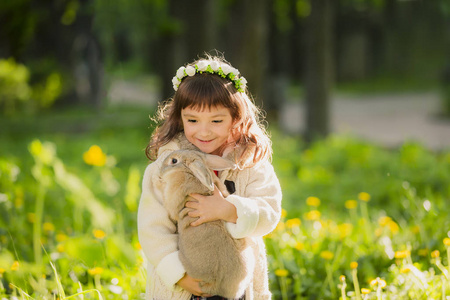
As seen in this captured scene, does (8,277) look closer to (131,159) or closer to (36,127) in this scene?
(131,159)

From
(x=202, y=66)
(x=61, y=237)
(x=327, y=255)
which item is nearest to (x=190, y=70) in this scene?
(x=202, y=66)

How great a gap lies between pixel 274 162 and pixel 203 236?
490cm

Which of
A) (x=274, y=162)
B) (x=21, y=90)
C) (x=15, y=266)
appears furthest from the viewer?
(x=21, y=90)

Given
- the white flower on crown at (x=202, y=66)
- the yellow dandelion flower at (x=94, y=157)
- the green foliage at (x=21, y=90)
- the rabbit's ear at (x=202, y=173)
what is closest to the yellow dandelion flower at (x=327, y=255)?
the rabbit's ear at (x=202, y=173)

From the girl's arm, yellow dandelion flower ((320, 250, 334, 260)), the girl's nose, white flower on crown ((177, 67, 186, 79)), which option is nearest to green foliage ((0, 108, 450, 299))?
yellow dandelion flower ((320, 250, 334, 260))

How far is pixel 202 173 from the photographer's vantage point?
1.87 meters

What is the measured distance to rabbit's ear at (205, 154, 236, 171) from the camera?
1952 millimetres

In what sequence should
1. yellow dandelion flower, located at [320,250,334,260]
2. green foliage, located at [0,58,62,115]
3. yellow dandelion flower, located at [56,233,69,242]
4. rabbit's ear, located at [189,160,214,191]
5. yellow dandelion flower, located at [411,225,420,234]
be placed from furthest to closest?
green foliage, located at [0,58,62,115]
yellow dandelion flower, located at [56,233,69,242]
yellow dandelion flower, located at [411,225,420,234]
yellow dandelion flower, located at [320,250,334,260]
rabbit's ear, located at [189,160,214,191]

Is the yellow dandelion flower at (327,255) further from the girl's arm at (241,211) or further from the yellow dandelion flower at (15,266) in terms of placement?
the yellow dandelion flower at (15,266)

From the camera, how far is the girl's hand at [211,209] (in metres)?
1.90

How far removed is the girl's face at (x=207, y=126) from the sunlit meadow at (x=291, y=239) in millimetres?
546

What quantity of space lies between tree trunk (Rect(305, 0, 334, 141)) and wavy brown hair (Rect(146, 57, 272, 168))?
19.0 feet

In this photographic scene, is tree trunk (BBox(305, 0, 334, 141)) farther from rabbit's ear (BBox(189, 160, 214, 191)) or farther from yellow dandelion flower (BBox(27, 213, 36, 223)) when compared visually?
rabbit's ear (BBox(189, 160, 214, 191))

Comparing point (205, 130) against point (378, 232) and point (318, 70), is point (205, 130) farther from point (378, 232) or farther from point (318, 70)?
point (318, 70)
